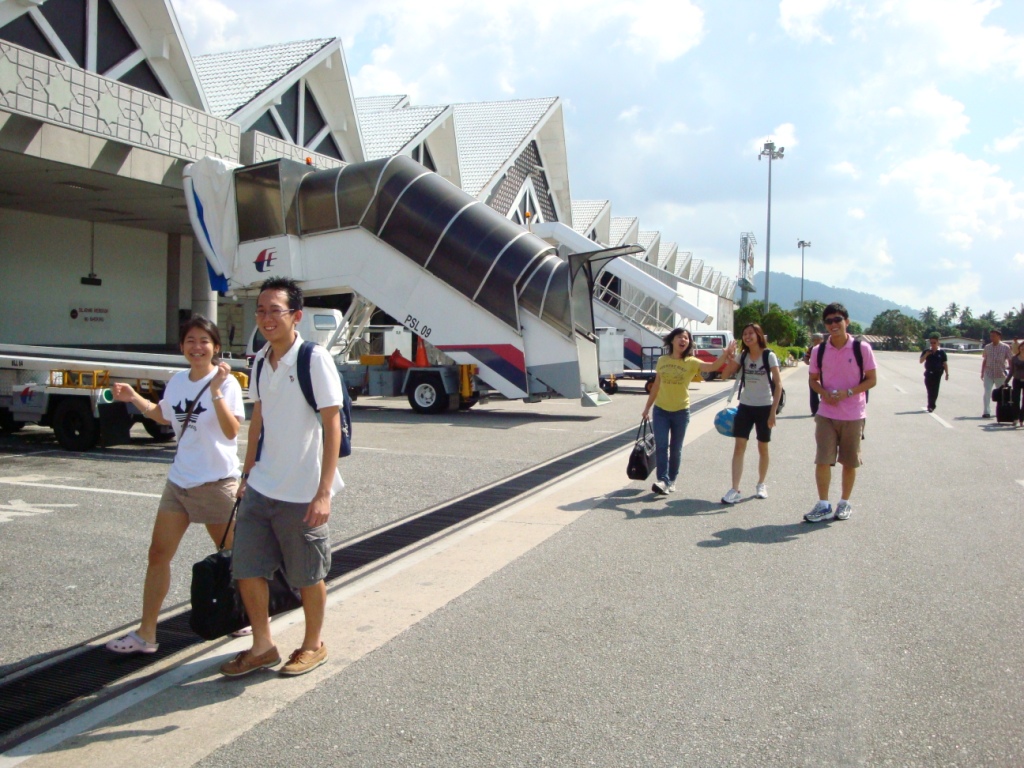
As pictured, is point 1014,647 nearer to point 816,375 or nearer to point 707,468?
point 816,375

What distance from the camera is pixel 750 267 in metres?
126

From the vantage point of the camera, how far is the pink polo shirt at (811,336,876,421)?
7297 millimetres

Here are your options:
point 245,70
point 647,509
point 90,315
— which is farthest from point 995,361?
point 90,315

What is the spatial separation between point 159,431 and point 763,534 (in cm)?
846

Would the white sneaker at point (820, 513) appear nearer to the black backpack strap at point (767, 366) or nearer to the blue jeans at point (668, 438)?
the black backpack strap at point (767, 366)

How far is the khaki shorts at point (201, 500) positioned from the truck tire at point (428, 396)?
499 inches

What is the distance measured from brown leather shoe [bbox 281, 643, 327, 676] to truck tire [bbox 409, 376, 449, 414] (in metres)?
13.0

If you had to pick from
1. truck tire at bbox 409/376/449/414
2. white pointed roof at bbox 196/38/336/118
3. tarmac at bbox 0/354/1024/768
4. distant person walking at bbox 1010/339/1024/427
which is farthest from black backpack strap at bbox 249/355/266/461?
white pointed roof at bbox 196/38/336/118

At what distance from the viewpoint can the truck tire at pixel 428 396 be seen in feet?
56.3

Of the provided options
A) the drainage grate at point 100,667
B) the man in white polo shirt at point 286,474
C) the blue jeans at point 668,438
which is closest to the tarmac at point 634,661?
the drainage grate at point 100,667

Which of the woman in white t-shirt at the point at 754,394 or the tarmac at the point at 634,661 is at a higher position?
the woman in white t-shirt at the point at 754,394

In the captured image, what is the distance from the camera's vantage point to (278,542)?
4016mm

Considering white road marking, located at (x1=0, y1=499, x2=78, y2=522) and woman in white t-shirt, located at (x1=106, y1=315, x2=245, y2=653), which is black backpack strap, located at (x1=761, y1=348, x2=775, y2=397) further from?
white road marking, located at (x1=0, y1=499, x2=78, y2=522)

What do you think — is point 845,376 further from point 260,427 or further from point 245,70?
point 245,70
